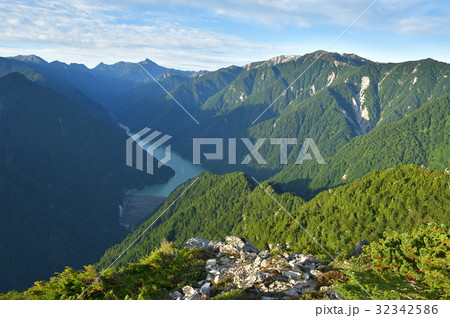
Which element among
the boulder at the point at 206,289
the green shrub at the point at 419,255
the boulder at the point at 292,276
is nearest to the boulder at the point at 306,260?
the boulder at the point at 292,276

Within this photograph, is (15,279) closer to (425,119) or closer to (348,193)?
(348,193)

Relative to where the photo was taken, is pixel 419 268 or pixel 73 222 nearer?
pixel 419 268

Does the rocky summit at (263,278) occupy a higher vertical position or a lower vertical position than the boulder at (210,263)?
higher

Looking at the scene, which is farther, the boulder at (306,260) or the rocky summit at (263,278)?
the boulder at (306,260)

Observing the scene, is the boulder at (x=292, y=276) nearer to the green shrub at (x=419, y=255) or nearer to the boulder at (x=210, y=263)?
the green shrub at (x=419, y=255)

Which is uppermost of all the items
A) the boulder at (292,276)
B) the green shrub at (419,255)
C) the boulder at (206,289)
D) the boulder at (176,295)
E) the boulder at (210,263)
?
the green shrub at (419,255)

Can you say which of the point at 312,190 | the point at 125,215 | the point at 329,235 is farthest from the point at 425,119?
the point at 125,215

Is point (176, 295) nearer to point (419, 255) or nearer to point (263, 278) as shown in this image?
point (263, 278)

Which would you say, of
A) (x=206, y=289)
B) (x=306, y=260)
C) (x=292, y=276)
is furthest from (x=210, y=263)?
(x=306, y=260)
